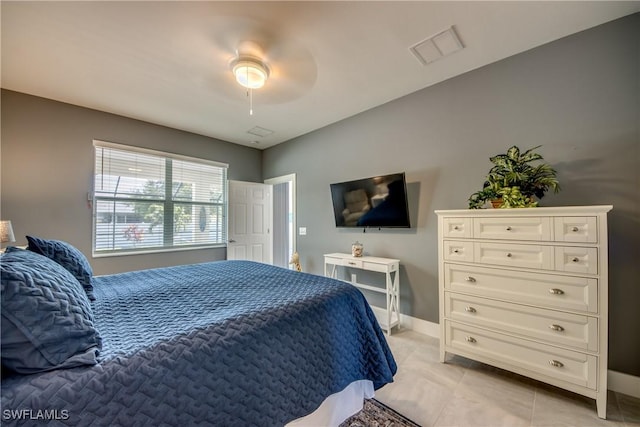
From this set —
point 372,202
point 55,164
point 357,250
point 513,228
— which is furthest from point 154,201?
point 513,228

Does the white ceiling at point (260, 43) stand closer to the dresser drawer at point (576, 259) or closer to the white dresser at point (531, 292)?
the white dresser at point (531, 292)

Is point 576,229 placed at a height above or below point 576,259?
above

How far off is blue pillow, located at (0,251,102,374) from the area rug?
147cm

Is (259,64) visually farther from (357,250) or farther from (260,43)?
(357,250)

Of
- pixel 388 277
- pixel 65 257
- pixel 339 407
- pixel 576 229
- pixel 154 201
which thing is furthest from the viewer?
pixel 154 201

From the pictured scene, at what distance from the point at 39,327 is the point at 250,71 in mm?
2133

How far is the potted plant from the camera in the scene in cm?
193

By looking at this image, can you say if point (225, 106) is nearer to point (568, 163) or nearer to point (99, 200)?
point (99, 200)

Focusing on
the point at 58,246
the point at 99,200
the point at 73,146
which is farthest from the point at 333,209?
the point at 73,146

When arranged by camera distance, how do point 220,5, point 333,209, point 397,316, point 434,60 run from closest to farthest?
point 220,5
point 434,60
point 397,316
point 333,209

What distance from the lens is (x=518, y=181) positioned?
6.55 feet

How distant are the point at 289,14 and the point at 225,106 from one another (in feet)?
5.54

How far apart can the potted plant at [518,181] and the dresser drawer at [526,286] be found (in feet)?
1.79

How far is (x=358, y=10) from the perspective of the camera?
5.78 ft
